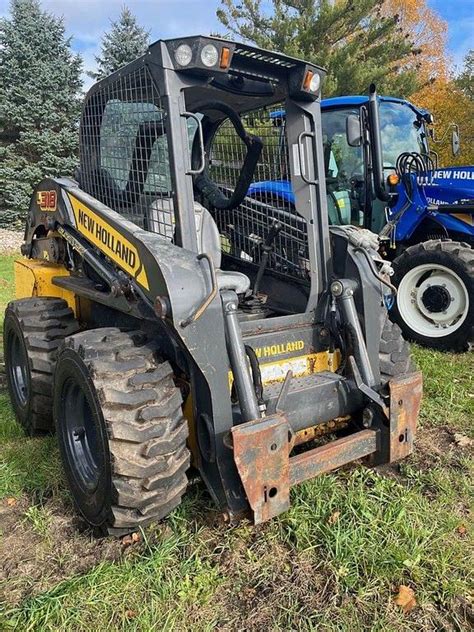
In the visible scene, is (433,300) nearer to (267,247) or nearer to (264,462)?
(267,247)

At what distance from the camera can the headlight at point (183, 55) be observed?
2662mm

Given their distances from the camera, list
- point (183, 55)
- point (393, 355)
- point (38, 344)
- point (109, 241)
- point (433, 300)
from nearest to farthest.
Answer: point (183, 55) < point (109, 241) < point (393, 355) < point (38, 344) < point (433, 300)

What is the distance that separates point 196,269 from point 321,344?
1.11m

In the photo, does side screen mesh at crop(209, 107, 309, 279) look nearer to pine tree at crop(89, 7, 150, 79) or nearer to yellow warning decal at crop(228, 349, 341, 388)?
yellow warning decal at crop(228, 349, 341, 388)

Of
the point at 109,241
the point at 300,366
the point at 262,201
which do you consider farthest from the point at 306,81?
the point at 300,366

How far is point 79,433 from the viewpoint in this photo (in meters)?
3.10

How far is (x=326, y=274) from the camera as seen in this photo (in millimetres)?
3396

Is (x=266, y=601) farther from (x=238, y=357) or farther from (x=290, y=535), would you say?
(x=238, y=357)

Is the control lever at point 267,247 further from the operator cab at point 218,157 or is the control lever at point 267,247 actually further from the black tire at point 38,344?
the black tire at point 38,344

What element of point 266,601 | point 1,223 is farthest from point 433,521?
point 1,223

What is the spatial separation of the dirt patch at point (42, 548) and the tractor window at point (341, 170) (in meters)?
4.33

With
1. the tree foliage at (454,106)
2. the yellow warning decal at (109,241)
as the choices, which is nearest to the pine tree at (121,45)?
the tree foliage at (454,106)

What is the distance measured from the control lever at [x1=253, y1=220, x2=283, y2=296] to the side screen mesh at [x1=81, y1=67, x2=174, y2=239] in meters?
1.00

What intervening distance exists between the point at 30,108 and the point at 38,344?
1836cm
